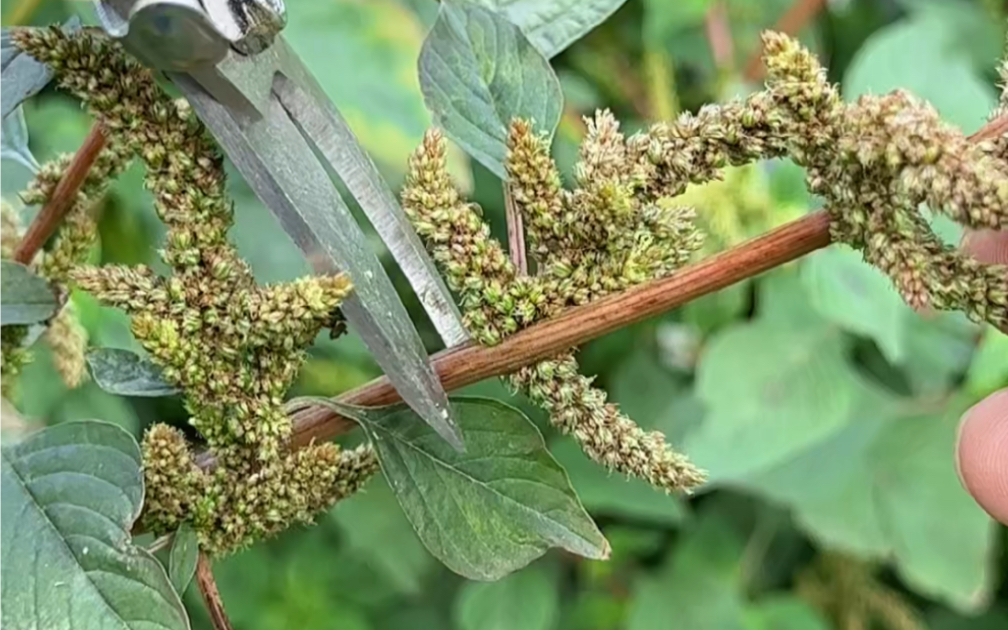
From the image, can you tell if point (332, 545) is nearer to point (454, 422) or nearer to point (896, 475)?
point (896, 475)

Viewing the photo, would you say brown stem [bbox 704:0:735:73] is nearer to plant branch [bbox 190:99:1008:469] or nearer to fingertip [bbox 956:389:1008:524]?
fingertip [bbox 956:389:1008:524]

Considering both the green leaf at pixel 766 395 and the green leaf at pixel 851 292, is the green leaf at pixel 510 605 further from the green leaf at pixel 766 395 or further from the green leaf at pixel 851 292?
the green leaf at pixel 851 292

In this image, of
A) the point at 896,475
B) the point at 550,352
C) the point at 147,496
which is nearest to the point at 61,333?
the point at 147,496

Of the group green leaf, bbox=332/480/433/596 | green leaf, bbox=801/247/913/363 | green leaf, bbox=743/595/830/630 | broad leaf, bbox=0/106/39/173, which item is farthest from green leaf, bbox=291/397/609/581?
green leaf, bbox=743/595/830/630

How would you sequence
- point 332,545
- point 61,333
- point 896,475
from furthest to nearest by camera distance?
point 332,545, point 896,475, point 61,333

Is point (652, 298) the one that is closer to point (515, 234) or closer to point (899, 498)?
point (515, 234)

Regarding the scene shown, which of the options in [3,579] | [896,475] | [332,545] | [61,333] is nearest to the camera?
[3,579]
